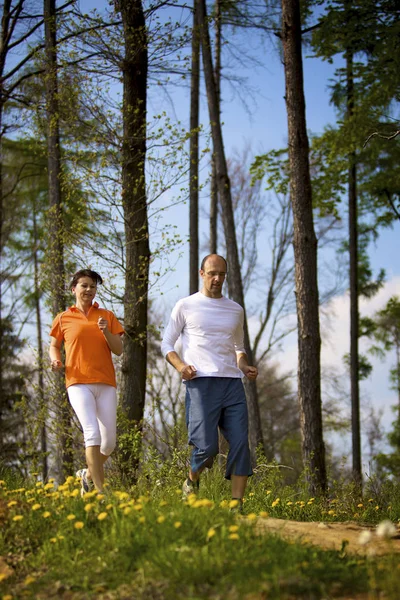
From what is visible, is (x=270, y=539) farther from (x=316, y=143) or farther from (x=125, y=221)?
(x=316, y=143)

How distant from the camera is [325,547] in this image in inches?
172

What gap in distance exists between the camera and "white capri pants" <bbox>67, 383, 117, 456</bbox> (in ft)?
21.0

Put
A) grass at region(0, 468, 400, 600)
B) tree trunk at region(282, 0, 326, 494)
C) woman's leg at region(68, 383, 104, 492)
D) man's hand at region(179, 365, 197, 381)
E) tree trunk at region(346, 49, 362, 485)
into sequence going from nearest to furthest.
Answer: grass at region(0, 468, 400, 600)
man's hand at region(179, 365, 197, 381)
woman's leg at region(68, 383, 104, 492)
tree trunk at region(282, 0, 326, 494)
tree trunk at region(346, 49, 362, 485)

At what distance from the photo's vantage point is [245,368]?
613 centimetres

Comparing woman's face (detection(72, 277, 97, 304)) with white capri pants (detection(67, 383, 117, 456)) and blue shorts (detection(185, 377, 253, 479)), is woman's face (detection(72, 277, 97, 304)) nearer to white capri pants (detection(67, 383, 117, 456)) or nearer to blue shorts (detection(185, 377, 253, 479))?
white capri pants (detection(67, 383, 117, 456))

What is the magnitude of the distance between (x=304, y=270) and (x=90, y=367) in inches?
179

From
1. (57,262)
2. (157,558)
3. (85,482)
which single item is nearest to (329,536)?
(157,558)

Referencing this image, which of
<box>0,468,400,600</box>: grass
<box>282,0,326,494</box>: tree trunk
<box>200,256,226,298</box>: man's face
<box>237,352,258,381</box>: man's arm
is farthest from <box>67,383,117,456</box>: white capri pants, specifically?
<box>282,0,326,494</box>: tree trunk

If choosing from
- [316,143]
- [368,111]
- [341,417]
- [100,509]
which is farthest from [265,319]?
[100,509]

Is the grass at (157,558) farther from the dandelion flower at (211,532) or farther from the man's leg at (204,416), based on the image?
the man's leg at (204,416)

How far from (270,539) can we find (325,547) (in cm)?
47

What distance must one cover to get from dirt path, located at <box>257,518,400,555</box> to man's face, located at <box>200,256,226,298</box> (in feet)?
6.17

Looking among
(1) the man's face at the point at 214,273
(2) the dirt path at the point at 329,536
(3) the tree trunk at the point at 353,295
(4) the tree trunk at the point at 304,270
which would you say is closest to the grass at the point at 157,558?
(2) the dirt path at the point at 329,536

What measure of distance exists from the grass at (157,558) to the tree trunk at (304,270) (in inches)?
216
